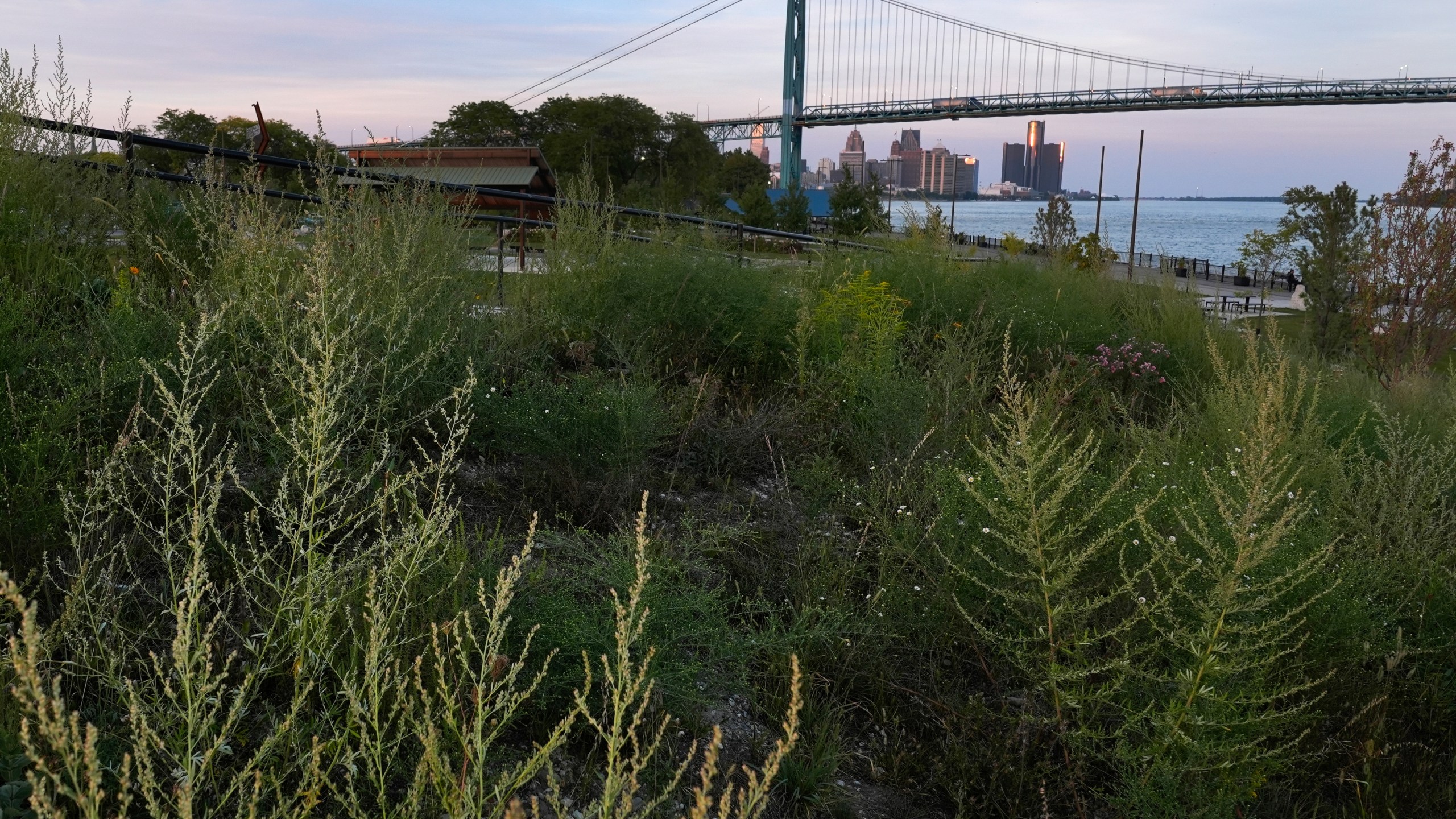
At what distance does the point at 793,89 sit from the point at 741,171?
5658 mm

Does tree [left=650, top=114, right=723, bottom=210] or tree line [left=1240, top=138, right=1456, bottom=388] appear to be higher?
tree [left=650, top=114, right=723, bottom=210]

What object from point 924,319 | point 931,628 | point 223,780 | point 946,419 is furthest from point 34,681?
point 924,319

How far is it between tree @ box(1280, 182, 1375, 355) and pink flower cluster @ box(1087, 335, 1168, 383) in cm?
1266

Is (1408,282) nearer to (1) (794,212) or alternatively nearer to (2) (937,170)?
(1) (794,212)

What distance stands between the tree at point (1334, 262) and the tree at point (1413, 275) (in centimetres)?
121

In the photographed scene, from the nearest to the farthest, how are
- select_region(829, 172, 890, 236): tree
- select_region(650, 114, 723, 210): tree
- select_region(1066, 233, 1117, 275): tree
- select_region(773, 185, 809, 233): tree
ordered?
1. select_region(1066, 233, 1117, 275): tree
2. select_region(829, 172, 890, 236): tree
3. select_region(773, 185, 809, 233): tree
4. select_region(650, 114, 723, 210): tree

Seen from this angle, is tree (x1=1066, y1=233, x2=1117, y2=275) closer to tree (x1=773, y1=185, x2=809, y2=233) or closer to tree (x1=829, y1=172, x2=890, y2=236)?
tree (x1=829, y1=172, x2=890, y2=236)

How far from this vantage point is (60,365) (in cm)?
331

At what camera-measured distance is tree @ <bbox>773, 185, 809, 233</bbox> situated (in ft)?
143

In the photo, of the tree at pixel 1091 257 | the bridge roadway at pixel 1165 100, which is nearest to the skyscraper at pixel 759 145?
the bridge roadway at pixel 1165 100

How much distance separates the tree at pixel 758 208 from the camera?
42.3 m

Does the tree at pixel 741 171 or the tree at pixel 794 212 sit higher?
the tree at pixel 741 171

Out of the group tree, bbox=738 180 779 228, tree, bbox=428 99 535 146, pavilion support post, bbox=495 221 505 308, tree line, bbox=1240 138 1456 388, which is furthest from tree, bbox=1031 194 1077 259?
tree, bbox=428 99 535 146

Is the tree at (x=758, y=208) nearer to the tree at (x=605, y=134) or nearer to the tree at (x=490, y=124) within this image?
the tree at (x=605, y=134)
